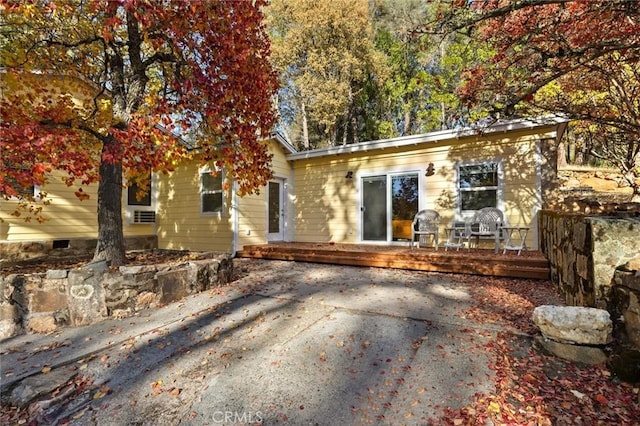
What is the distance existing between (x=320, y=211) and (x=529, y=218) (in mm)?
5048

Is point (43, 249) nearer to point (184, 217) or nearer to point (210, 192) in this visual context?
point (184, 217)

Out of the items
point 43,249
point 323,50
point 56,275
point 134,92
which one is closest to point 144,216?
point 43,249

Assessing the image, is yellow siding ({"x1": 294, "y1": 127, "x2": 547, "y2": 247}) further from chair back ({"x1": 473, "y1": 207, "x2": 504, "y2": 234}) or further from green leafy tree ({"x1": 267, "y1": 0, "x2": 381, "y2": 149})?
green leafy tree ({"x1": 267, "y1": 0, "x2": 381, "y2": 149})

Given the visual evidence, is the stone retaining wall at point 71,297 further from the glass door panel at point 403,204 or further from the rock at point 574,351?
the glass door panel at point 403,204

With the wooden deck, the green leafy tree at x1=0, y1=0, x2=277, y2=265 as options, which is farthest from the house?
the green leafy tree at x1=0, y1=0, x2=277, y2=265

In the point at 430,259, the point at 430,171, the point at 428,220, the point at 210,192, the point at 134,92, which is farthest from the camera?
the point at 210,192

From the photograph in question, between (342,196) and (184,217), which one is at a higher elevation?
(342,196)

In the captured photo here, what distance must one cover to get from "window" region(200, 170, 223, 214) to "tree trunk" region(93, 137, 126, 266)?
3572 mm

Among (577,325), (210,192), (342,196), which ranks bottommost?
(577,325)

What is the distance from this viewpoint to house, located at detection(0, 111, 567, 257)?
666 cm

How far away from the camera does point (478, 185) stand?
730 centimetres

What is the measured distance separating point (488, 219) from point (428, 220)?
1184 millimetres

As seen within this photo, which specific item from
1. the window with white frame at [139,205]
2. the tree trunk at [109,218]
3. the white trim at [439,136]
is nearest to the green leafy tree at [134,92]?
the tree trunk at [109,218]

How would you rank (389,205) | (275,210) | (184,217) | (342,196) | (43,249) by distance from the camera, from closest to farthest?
(43,249) → (389,205) → (184,217) → (342,196) → (275,210)
